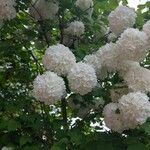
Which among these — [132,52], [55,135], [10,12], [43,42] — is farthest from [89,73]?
[43,42]

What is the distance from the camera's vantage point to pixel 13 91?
3545 mm

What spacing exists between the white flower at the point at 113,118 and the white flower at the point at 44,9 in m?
0.92

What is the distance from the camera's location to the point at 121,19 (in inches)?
118

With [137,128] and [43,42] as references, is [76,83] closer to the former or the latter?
[137,128]

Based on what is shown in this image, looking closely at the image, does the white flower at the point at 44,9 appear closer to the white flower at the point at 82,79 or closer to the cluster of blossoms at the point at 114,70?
the cluster of blossoms at the point at 114,70

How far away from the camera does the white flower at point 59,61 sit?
9.05ft

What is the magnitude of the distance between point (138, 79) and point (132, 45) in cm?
20

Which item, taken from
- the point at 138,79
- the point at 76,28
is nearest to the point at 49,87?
the point at 138,79

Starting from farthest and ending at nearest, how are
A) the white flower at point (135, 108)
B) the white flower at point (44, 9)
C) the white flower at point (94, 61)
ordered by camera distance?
1. the white flower at point (44, 9)
2. the white flower at point (94, 61)
3. the white flower at point (135, 108)

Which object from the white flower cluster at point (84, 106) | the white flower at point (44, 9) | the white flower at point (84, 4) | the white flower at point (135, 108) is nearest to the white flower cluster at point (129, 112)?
the white flower at point (135, 108)

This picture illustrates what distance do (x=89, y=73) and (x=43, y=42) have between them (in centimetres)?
113

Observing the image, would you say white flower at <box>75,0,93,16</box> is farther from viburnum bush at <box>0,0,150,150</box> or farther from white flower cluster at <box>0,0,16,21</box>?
white flower cluster at <box>0,0,16,21</box>

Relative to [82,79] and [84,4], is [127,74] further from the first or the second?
[84,4]

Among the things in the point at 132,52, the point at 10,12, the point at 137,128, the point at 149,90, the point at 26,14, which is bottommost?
the point at 137,128
